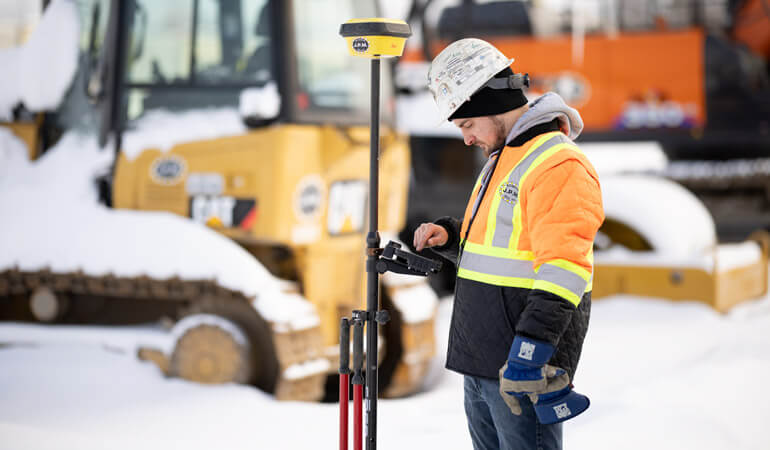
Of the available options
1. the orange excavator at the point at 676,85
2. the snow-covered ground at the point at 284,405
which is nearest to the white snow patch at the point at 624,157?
the orange excavator at the point at 676,85

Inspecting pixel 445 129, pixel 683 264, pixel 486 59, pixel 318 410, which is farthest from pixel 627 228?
pixel 486 59

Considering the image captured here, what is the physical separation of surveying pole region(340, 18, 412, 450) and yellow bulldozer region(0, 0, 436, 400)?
7.31ft

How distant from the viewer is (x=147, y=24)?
5535mm

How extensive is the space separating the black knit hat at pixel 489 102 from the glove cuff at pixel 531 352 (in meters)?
0.64

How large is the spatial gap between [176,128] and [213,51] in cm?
49

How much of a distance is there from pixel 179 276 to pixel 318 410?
1062 millimetres

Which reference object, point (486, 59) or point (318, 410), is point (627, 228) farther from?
point (486, 59)

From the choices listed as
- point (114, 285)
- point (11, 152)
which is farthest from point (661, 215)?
point (11, 152)

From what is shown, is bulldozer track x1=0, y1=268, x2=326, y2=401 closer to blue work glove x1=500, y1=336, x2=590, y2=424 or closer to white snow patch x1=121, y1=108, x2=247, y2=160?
white snow patch x1=121, y1=108, x2=247, y2=160

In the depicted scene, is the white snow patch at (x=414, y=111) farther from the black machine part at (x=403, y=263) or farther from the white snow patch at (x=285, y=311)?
the black machine part at (x=403, y=263)

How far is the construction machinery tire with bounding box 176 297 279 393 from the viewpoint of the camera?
5.23m

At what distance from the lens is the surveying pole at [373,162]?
291 centimetres

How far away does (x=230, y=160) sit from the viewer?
5.39 meters

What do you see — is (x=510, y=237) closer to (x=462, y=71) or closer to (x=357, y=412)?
(x=462, y=71)
